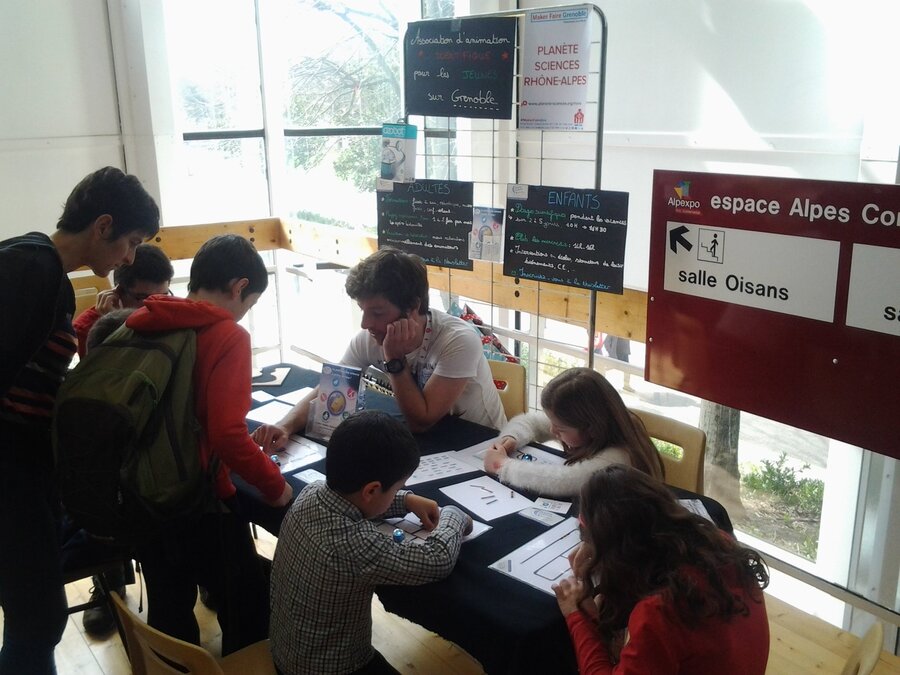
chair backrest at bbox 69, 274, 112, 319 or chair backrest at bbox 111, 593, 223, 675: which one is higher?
chair backrest at bbox 69, 274, 112, 319

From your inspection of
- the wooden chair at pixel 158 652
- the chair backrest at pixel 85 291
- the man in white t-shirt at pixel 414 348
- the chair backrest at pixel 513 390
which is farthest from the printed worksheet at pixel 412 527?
the chair backrest at pixel 85 291

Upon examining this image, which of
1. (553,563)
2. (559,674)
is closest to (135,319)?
(553,563)

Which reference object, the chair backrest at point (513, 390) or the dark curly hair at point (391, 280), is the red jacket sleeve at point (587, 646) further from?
the chair backrest at point (513, 390)

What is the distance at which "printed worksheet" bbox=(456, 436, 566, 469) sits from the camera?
2100mm

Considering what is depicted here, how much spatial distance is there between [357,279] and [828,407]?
1.45 m

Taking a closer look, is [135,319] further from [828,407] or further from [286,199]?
[286,199]

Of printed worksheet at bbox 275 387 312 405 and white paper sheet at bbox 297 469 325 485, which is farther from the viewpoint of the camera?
printed worksheet at bbox 275 387 312 405

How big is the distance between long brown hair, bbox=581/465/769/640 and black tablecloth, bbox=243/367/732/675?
0.38 ft

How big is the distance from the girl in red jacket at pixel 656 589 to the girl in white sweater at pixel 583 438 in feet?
1.41

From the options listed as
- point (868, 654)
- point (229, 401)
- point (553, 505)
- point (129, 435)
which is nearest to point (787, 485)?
point (553, 505)

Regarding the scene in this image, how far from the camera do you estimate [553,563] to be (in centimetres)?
160

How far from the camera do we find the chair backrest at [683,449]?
2.17m

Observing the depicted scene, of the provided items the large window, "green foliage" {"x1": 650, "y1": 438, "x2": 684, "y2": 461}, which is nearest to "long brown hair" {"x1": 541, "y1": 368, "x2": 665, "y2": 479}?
"green foliage" {"x1": 650, "y1": 438, "x2": 684, "y2": 461}

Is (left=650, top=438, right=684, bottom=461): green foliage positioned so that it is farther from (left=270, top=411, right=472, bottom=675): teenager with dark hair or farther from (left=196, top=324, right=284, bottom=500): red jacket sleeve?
(left=196, top=324, right=284, bottom=500): red jacket sleeve
